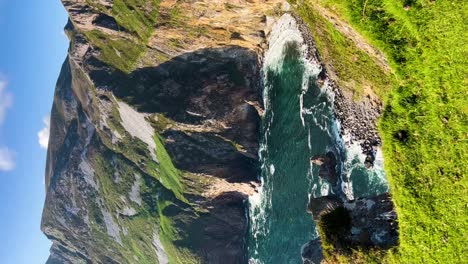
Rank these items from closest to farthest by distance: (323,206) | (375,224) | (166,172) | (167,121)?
(375,224) < (323,206) < (167,121) < (166,172)

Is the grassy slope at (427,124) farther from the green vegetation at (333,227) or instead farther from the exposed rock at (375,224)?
the green vegetation at (333,227)

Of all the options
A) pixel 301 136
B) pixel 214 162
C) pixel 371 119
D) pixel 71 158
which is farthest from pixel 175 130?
pixel 71 158

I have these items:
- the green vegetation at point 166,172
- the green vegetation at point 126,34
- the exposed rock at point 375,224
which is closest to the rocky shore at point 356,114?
the exposed rock at point 375,224

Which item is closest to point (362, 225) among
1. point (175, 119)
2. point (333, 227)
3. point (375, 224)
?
point (375, 224)

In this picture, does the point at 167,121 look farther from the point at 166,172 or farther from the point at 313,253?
the point at 313,253

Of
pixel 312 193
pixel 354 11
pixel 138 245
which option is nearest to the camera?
pixel 354 11

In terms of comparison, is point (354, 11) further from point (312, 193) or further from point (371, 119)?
point (312, 193)

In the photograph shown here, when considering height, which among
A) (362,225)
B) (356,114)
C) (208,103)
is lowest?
(362,225)
